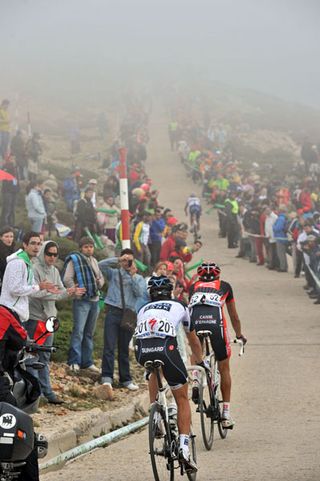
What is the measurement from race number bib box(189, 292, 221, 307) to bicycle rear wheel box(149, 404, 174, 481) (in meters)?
2.49

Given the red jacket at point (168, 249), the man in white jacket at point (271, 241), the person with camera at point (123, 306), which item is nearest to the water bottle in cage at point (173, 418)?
the person with camera at point (123, 306)

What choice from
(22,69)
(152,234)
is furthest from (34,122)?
(152,234)

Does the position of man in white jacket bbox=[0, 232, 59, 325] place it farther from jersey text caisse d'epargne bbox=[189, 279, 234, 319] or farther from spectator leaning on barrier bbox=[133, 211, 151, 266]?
spectator leaning on barrier bbox=[133, 211, 151, 266]

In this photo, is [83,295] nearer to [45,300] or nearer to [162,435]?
[45,300]

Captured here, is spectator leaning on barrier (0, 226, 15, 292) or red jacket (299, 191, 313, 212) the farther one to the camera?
red jacket (299, 191, 313, 212)

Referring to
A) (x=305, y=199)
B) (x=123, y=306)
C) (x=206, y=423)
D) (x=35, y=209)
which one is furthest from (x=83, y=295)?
(x=305, y=199)

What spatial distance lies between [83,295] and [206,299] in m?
3.06

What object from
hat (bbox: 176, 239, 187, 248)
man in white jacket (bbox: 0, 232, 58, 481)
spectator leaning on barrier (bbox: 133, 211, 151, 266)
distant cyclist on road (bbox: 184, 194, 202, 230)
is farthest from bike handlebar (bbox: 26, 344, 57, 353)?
distant cyclist on road (bbox: 184, 194, 202, 230)

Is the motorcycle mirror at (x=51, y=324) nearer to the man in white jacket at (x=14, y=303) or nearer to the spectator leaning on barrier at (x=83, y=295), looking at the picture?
the man in white jacket at (x=14, y=303)

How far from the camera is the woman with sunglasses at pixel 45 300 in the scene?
12625 millimetres

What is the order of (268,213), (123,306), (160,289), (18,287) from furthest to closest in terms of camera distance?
Result: (268,213) < (123,306) < (18,287) < (160,289)

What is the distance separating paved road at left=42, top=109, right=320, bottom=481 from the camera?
396 inches

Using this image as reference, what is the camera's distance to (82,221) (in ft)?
77.4

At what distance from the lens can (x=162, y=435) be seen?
9422 millimetres
